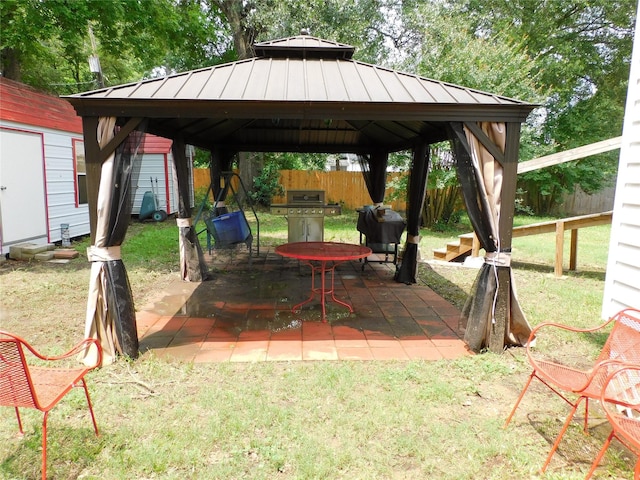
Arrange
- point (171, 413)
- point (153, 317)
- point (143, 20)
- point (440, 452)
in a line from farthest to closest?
1. point (143, 20)
2. point (153, 317)
3. point (171, 413)
4. point (440, 452)

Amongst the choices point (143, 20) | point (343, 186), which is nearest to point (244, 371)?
point (143, 20)

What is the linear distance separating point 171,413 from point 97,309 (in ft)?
3.86

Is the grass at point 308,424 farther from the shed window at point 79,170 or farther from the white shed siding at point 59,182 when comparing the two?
the shed window at point 79,170

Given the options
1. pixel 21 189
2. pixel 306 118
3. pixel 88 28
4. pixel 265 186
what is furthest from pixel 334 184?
pixel 306 118

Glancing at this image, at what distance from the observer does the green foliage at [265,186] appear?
15242 mm

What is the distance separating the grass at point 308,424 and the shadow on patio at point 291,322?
10.3 inches

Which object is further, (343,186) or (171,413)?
(343,186)

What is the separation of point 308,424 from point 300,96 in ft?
8.02

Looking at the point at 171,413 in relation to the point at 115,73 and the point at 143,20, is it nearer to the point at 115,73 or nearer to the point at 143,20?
the point at 143,20

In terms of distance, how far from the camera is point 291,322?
4285 millimetres

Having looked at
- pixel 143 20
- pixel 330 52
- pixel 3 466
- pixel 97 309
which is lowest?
pixel 3 466

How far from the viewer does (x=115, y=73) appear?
18719mm

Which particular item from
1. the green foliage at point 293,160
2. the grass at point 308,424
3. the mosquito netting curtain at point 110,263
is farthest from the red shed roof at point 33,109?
the green foliage at point 293,160

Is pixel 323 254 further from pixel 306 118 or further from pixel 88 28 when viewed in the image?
pixel 88 28
